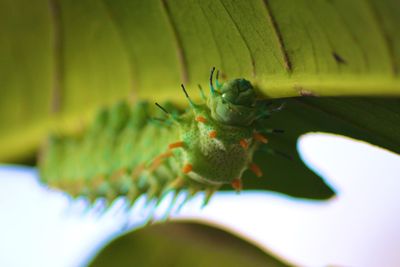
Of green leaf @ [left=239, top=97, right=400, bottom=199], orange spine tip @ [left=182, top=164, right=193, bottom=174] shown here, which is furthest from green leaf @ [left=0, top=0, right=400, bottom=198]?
orange spine tip @ [left=182, top=164, right=193, bottom=174]

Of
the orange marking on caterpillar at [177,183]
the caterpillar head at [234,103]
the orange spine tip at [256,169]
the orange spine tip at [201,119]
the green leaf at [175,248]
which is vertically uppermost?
the caterpillar head at [234,103]

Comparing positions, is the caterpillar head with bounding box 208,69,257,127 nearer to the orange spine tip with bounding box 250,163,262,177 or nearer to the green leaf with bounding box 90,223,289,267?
the orange spine tip with bounding box 250,163,262,177

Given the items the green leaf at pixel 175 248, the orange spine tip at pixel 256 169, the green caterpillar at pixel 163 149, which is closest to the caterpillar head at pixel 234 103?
the green caterpillar at pixel 163 149

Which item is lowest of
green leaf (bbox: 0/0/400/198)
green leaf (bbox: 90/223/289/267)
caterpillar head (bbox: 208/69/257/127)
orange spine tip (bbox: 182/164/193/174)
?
green leaf (bbox: 90/223/289/267)

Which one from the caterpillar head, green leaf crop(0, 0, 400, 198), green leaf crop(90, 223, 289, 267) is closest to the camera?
green leaf crop(0, 0, 400, 198)

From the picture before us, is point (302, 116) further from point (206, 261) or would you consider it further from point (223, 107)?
point (206, 261)

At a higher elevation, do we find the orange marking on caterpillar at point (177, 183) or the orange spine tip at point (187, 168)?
the orange spine tip at point (187, 168)

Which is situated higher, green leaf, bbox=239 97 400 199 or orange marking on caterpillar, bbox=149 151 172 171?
green leaf, bbox=239 97 400 199

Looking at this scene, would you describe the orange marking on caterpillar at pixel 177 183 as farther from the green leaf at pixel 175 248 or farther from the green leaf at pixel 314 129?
the green leaf at pixel 175 248
